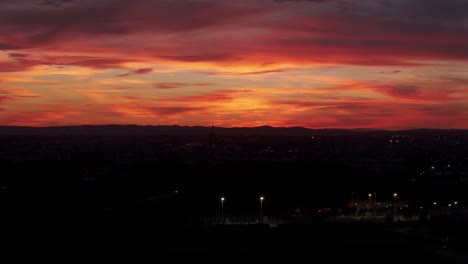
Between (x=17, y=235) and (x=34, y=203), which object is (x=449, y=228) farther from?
(x=34, y=203)

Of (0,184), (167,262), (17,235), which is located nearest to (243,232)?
(167,262)

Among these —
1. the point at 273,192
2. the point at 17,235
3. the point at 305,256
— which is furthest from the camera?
the point at 273,192

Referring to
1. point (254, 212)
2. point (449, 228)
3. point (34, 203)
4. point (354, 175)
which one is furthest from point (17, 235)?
point (354, 175)

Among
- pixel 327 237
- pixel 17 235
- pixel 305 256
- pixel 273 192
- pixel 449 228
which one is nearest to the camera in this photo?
pixel 305 256

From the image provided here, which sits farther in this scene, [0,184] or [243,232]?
[0,184]

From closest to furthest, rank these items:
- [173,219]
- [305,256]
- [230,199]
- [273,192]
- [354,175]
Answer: [305,256], [173,219], [230,199], [273,192], [354,175]

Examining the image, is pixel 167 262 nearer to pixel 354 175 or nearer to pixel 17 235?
pixel 17 235

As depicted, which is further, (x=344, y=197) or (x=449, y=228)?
(x=344, y=197)

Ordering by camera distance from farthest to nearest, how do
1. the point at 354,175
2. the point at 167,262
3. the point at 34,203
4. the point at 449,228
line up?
the point at 354,175
the point at 34,203
the point at 449,228
the point at 167,262

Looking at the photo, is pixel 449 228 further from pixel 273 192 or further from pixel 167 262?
pixel 273 192
